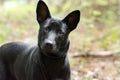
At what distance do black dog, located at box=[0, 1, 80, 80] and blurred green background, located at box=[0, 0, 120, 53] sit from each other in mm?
4526

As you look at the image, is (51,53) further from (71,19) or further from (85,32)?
(85,32)

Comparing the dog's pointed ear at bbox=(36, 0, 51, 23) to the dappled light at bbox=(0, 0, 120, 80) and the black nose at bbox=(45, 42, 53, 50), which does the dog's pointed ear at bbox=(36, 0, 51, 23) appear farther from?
the dappled light at bbox=(0, 0, 120, 80)

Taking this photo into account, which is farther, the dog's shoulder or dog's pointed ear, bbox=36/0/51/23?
the dog's shoulder

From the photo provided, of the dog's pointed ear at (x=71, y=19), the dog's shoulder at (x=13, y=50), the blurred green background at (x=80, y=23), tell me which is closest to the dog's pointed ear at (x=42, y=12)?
the dog's pointed ear at (x=71, y=19)

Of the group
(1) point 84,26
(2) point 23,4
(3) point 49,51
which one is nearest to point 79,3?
(1) point 84,26

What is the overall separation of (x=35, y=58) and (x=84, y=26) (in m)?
A: 7.96

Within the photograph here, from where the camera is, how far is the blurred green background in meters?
10.1

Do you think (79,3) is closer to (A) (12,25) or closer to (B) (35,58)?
(A) (12,25)

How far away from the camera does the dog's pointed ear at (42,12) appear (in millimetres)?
4250

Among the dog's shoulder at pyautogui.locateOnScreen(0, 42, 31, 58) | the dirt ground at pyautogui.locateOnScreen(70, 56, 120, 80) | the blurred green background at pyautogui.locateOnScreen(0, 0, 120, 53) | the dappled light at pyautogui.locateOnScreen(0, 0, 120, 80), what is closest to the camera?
the dog's shoulder at pyautogui.locateOnScreen(0, 42, 31, 58)

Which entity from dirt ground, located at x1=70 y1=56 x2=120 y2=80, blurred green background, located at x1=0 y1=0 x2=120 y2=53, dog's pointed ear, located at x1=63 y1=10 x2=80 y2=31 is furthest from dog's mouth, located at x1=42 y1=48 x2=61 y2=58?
blurred green background, located at x1=0 y1=0 x2=120 y2=53

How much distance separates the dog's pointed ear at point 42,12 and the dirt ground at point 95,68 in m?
2.52

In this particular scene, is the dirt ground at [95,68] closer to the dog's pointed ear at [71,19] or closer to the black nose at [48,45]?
the dog's pointed ear at [71,19]

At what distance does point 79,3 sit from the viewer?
12.4 m
